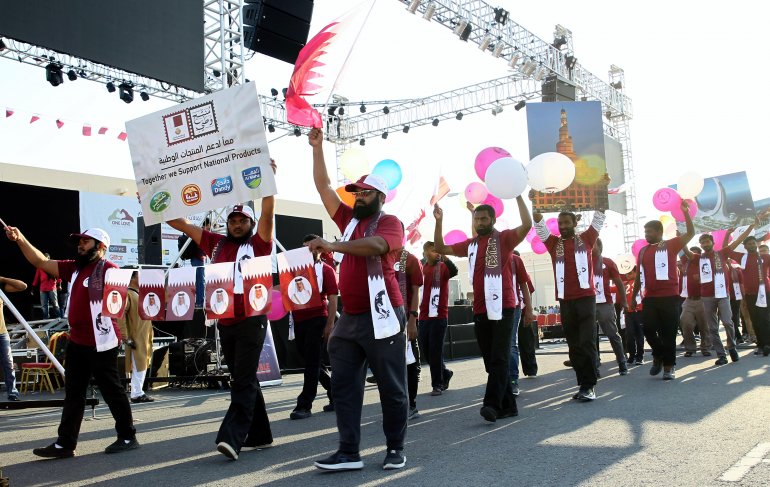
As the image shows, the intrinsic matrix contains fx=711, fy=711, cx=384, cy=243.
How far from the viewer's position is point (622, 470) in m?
3.97

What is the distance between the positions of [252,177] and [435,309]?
3960 mm

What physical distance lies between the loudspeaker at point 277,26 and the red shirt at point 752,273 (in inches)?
395

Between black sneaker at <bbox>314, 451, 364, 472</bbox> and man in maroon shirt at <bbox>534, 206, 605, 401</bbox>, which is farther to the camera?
man in maroon shirt at <bbox>534, 206, 605, 401</bbox>

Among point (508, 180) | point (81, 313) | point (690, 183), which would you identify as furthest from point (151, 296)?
point (690, 183)

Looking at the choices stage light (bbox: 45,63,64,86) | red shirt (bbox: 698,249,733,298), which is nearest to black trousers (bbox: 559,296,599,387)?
red shirt (bbox: 698,249,733,298)

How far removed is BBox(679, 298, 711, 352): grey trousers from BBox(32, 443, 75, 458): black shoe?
10.5 meters

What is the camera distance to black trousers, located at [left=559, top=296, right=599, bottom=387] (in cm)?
716

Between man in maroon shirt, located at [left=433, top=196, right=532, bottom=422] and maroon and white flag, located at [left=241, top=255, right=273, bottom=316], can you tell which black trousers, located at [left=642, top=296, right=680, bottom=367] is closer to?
man in maroon shirt, located at [left=433, top=196, right=532, bottom=422]

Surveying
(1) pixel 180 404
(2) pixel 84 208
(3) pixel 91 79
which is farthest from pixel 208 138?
(2) pixel 84 208

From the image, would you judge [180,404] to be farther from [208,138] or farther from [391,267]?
[391,267]

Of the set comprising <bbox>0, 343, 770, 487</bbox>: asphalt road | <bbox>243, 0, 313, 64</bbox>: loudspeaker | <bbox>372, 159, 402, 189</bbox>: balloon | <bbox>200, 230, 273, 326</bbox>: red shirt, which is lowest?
<bbox>0, 343, 770, 487</bbox>: asphalt road

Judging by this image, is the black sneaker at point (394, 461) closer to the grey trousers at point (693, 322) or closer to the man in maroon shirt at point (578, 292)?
the man in maroon shirt at point (578, 292)

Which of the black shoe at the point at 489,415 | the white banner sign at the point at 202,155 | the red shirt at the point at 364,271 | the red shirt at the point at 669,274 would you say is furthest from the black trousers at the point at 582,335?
the white banner sign at the point at 202,155

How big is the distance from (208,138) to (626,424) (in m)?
3.89
